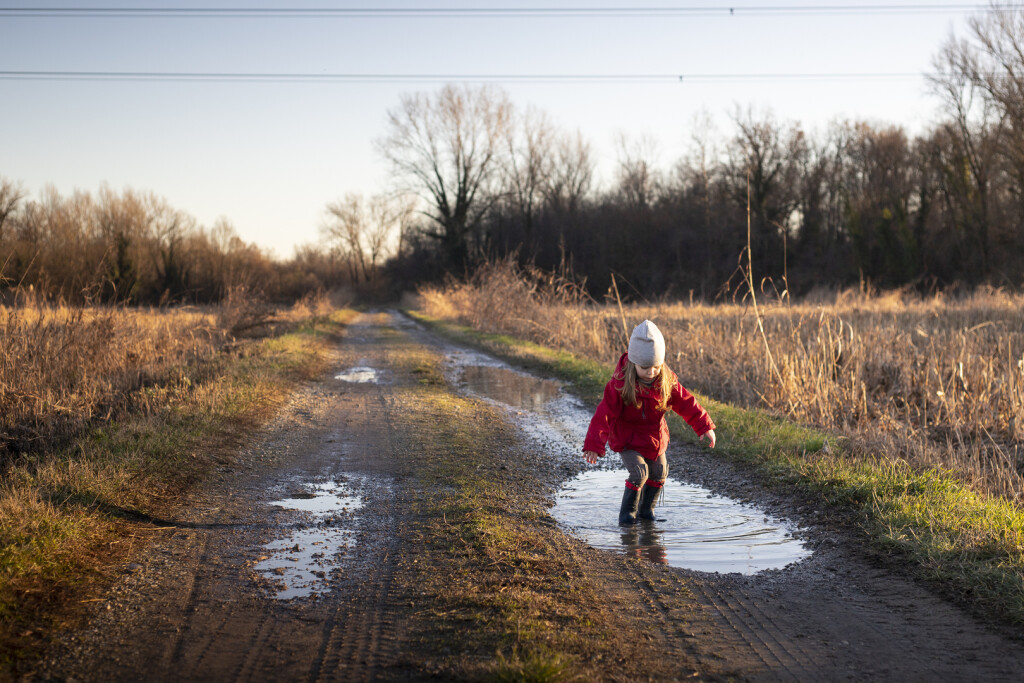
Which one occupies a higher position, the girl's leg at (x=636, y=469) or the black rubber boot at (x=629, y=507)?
the girl's leg at (x=636, y=469)

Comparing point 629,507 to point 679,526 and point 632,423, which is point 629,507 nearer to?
point 679,526

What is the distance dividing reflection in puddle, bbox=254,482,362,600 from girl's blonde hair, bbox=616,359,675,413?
6.75 ft

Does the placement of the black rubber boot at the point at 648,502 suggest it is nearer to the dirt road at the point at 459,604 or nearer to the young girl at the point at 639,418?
the young girl at the point at 639,418

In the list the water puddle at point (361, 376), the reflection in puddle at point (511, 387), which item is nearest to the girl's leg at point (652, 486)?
the reflection in puddle at point (511, 387)

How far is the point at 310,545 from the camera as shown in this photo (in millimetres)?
4387

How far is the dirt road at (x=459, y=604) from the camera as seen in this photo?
2.94m

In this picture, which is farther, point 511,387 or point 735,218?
point 735,218

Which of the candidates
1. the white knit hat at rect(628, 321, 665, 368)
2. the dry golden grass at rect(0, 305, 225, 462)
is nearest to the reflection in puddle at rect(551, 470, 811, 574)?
the white knit hat at rect(628, 321, 665, 368)

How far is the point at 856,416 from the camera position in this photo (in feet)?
29.3

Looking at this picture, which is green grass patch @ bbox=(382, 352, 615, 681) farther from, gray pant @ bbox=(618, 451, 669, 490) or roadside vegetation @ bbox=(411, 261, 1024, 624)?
roadside vegetation @ bbox=(411, 261, 1024, 624)

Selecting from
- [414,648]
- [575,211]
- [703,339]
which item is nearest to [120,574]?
[414,648]

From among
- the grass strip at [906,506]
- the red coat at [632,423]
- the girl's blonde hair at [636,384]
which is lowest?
the grass strip at [906,506]

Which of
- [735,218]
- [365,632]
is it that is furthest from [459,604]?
[735,218]

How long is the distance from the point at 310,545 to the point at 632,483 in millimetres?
2164
